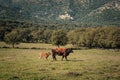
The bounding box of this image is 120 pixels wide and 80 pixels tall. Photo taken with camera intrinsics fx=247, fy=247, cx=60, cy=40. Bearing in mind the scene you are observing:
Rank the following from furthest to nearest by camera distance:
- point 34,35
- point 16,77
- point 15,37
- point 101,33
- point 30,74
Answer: point 34,35, point 101,33, point 15,37, point 30,74, point 16,77

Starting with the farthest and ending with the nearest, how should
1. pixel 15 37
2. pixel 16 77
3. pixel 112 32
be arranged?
pixel 112 32 → pixel 15 37 → pixel 16 77

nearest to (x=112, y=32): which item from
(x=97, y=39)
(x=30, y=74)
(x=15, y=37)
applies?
(x=97, y=39)

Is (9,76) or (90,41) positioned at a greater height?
(9,76)

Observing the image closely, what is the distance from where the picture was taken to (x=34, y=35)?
450 ft

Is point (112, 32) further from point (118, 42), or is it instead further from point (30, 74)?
point (30, 74)

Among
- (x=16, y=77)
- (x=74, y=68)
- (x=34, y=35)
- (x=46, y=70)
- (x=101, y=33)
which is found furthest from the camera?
(x=34, y=35)

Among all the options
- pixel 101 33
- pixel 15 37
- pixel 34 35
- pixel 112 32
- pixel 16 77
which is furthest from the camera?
pixel 34 35

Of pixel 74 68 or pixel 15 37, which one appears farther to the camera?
pixel 15 37

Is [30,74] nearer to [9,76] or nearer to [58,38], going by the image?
[9,76]

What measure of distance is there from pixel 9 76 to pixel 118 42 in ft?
236

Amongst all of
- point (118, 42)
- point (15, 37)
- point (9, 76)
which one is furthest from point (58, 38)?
point (9, 76)

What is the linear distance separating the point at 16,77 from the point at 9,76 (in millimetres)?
754

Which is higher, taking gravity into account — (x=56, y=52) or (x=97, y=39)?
(x=56, y=52)

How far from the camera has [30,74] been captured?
86.2 ft
